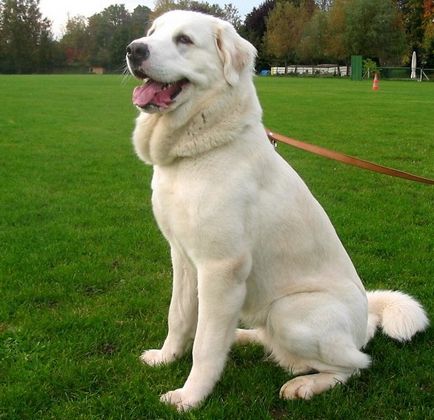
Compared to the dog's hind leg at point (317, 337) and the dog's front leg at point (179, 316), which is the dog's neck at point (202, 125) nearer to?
the dog's front leg at point (179, 316)

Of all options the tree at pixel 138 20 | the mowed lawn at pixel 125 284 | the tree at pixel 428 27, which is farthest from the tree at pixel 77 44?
the mowed lawn at pixel 125 284

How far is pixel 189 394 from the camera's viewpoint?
9.41 ft

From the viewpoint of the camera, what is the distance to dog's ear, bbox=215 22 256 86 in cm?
280

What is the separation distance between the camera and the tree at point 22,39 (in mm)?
68562

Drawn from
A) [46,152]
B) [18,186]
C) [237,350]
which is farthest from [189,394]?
[46,152]

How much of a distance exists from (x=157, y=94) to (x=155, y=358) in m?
1.53

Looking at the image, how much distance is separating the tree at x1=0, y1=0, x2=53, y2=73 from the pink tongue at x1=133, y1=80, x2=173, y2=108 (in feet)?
233

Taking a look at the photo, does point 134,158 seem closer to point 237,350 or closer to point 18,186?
point 18,186

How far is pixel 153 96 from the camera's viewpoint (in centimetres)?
278

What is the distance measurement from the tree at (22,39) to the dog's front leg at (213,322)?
71.3m

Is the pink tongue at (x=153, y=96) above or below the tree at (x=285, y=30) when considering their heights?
below

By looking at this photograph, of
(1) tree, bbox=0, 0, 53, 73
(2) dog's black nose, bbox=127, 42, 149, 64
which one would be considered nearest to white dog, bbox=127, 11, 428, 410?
(2) dog's black nose, bbox=127, 42, 149, 64

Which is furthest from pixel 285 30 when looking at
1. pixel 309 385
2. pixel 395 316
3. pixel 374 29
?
pixel 309 385

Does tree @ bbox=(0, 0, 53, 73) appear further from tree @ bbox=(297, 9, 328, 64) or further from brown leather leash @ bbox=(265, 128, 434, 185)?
brown leather leash @ bbox=(265, 128, 434, 185)
